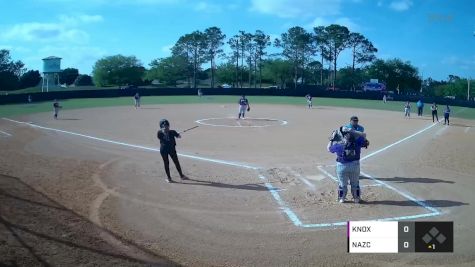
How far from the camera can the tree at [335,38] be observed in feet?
316

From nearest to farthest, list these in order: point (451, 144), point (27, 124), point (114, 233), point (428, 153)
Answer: point (114, 233) < point (428, 153) < point (451, 144) < point (27, 124)

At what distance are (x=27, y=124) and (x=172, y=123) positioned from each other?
9778 millimetres

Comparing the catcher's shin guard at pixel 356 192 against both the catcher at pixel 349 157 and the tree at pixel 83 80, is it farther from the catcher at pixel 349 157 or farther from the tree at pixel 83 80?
the tree at pixel 83 80

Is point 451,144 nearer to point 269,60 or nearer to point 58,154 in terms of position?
point 58,154

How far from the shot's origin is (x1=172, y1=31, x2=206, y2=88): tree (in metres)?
97.2

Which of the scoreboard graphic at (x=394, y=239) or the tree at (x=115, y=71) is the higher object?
the tree at (x=115, y=71)

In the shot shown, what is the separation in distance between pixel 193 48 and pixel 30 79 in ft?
125

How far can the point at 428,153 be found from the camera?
1725 cm

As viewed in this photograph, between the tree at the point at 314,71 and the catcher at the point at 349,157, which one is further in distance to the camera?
the tree at the point at 314,71

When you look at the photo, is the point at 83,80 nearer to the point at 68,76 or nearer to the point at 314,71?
the point at 68,76

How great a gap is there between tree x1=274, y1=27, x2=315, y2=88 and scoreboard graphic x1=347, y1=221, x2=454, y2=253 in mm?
92231

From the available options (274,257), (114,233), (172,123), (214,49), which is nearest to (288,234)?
(274,257)

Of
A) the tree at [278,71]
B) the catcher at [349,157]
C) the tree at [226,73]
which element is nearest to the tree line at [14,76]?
the tree at [226,73]

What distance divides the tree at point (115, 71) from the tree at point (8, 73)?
1900cm
